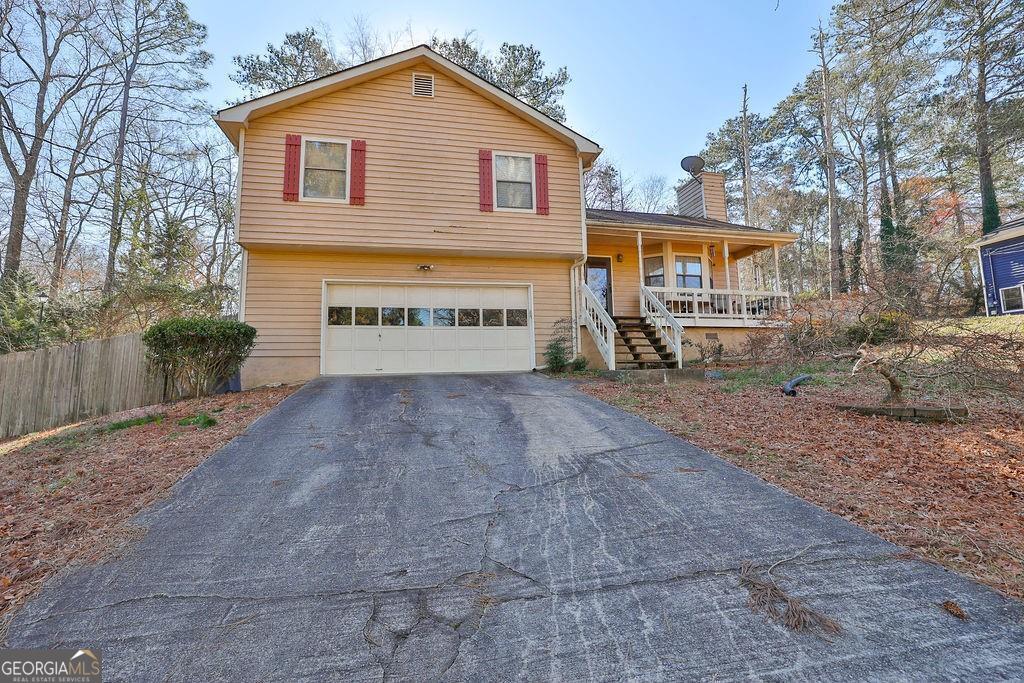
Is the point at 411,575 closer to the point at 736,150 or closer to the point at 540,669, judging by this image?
the point at 540,669

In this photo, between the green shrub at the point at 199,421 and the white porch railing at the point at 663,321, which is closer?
the green shrub at the point at 199,421

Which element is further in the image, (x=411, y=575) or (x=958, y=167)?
(x=958, y=167)

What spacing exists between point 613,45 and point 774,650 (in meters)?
12.1

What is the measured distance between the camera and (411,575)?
2162mm

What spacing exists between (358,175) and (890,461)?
8956 mm

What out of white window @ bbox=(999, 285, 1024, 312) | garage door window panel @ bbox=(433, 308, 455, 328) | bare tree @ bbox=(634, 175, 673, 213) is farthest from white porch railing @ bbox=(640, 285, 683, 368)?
bare tree @ bbox=(634, 175, 673, 213)

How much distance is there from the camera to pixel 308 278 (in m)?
8.69

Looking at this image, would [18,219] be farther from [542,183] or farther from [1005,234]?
[1005,234]

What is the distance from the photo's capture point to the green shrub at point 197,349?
22.0 ft

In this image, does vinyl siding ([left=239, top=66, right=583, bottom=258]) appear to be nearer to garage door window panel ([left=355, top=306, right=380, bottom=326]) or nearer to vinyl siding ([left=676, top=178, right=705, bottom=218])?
garage door window panel ([left=355, top=306, right=380, bottom=326])

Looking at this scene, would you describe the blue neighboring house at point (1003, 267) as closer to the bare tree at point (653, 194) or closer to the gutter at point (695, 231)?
the gutter at point (695, 231)

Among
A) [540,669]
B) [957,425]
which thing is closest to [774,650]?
[540,669]

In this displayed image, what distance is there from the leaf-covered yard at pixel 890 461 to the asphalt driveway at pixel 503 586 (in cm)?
25

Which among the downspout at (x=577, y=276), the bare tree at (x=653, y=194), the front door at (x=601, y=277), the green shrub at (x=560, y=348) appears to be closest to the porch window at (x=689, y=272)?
the front door at (x=601, y=277)
